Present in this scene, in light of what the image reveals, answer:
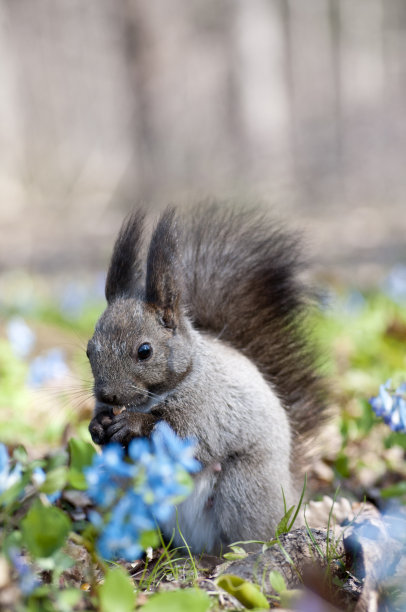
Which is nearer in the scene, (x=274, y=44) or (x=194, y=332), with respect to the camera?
(x=194, y=332)

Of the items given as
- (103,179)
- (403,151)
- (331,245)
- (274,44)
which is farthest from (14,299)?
(403,151)

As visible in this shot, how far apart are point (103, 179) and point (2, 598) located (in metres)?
10.8

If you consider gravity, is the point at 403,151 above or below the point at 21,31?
below

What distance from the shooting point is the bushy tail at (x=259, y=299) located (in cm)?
221

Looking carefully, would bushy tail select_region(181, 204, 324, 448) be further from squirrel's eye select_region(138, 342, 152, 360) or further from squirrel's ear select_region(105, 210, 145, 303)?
squirrel's eye select_region(138, 342, 152, 360)

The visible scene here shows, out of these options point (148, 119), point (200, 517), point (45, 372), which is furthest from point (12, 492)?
point (148, 119)

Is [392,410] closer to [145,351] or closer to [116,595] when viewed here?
[145,351]

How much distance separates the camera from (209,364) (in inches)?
77.3

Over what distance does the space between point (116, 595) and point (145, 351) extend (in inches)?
32.4

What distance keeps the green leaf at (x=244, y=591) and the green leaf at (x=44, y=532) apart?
1.49ft

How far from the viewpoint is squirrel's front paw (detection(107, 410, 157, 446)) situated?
1.76m

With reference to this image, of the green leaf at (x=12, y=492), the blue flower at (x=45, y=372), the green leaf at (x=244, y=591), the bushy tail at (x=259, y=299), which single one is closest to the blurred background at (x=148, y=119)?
the blue flower at (x=45, y=372)

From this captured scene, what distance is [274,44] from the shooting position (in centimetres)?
1133

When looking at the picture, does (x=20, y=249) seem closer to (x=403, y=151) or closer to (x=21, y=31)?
(x=21, y=31)
